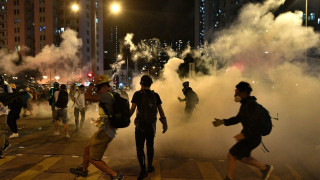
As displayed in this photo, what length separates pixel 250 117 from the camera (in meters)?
4.41

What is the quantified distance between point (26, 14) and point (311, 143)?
291 feet

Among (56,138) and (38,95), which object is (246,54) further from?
(56,138)

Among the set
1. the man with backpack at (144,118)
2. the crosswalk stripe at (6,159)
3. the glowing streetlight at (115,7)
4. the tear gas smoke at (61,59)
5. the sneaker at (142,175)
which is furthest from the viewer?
the tear gas smoke at (61,59)

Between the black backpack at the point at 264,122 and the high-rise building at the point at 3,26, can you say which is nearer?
the black backpack at the point at 264,122

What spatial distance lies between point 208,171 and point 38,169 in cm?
331

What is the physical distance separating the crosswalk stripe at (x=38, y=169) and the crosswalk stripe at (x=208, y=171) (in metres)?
3.07

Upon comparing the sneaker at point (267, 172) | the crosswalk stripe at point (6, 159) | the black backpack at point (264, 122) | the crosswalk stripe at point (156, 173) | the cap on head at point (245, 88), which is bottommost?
the crosswalk stripe at point (156, 173)

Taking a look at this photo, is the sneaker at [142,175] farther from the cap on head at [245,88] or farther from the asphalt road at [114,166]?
the cap on head at [245,88]

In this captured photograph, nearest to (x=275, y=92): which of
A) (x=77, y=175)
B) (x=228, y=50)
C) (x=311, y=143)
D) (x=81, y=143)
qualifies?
(x=311, y=143)

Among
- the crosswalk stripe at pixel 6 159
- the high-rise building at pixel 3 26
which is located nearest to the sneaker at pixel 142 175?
the crosswalk stripe at pixel 6 159

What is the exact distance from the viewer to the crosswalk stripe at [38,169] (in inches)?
198

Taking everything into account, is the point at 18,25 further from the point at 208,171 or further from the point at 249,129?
the point at 249,129

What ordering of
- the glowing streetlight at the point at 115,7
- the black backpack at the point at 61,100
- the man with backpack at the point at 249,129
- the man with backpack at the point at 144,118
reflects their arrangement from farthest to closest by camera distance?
the glowing streetlight at the point at 115,7, the black backpack at the point at 61,100, the man with backpack at the point at 144,118, the man with backpack at the point at 249,129

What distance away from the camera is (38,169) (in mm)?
5508
